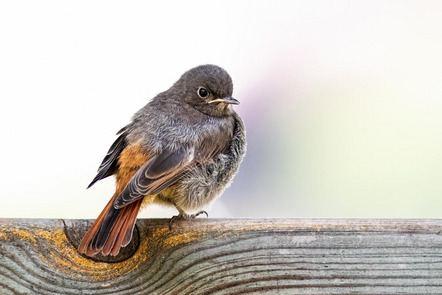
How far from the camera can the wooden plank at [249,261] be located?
86.7 inches

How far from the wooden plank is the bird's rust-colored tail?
0.27 ft

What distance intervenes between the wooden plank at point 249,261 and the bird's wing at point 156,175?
330 millimetres

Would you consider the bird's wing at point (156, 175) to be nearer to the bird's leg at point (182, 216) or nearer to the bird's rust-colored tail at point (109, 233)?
the bird's rust-colored tail at point (109, 233)

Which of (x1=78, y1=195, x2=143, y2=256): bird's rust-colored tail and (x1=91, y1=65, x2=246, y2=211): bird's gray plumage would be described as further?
(x1=91, y1=65, x2=246, y2=211): bird's gray plumage

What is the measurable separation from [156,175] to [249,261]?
788 mm

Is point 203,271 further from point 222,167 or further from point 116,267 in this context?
point 222,167

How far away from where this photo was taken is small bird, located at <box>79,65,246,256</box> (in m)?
2.77

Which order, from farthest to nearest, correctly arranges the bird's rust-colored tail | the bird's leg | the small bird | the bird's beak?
the bird's beak
the small bird
the bird's leg
the bird's rust-colored tail

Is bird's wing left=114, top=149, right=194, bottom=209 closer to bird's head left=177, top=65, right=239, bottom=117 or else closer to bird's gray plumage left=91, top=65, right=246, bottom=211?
bird's gray plumage left=91, top=65, right=246, bottom=211

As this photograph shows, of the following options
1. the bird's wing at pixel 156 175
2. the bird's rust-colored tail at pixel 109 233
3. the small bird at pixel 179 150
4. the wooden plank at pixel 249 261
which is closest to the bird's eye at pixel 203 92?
the small bird at pixel 179 150

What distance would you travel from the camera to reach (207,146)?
10.9ft

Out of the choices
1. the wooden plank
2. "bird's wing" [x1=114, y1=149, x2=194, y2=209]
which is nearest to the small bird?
"bird's wing" [x1=114, y1=149, x2=194, y2=209]

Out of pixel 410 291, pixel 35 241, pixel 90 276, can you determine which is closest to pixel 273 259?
pixel 410 291

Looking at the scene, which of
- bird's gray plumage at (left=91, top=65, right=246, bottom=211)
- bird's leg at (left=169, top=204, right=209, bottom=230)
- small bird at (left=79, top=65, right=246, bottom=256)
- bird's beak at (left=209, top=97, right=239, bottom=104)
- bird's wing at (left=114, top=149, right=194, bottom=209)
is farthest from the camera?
bird's beak at (left=209, top=97, right=239, bottom=104)
